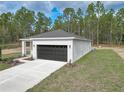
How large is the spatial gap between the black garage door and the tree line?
102 feet

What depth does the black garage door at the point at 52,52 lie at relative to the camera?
13.5m

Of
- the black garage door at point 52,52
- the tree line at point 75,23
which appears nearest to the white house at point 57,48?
the black garage door at point 52,52

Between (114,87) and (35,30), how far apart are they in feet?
164

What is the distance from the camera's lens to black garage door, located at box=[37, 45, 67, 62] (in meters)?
13.5

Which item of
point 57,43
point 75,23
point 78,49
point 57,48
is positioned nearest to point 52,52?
point 57,48

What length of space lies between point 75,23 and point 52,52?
3931 cm

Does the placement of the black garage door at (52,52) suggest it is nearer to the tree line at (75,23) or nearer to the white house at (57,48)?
the white house at (57,48)

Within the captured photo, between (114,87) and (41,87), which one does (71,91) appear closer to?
(41,87)

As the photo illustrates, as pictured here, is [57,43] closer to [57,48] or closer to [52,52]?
[57,48]

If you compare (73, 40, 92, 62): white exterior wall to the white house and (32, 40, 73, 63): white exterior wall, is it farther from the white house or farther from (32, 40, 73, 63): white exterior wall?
(32, 40, 73, 63): white exterior wall

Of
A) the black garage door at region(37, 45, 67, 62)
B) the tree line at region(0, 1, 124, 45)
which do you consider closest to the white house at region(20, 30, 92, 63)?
the black garage door at region(37, 45, 67, 62)

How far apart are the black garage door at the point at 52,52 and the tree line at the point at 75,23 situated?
31.1 meters

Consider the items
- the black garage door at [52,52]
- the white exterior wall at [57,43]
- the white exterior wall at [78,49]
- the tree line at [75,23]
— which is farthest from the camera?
the tree line at [75,23]

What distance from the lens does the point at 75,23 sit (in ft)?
170
